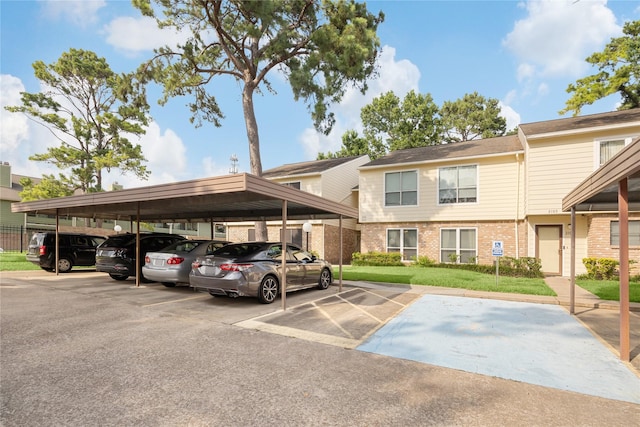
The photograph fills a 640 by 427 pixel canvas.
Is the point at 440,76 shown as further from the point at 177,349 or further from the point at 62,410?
the point at 62,410

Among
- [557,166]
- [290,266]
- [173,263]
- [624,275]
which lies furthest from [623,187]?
[557,166]

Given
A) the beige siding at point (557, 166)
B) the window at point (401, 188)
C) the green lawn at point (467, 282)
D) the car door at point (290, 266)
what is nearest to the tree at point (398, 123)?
the window at point (401, 188)

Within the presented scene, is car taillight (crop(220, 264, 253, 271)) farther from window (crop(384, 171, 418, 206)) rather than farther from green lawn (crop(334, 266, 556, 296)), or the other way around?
window (crop(384, 171, 418, 206))

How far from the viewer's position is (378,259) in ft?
60.5

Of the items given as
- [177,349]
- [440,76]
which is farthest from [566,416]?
[440,76]

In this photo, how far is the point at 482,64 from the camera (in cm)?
1318

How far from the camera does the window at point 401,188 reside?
743 inches

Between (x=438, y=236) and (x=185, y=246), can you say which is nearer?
(x=185, y=246)

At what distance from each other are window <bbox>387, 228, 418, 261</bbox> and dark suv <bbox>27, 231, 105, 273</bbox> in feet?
48.8

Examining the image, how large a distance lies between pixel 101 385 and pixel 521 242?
1721cm

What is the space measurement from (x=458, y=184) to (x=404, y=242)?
4.30 m

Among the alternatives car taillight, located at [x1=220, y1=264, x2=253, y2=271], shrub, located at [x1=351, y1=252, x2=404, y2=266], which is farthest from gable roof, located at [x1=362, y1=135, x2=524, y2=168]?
car taillight, located at [x1=220, y1=264, x2=253, y2=271]

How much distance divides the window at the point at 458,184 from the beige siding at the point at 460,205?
0.23 metres

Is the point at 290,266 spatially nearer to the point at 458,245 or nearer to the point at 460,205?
the point at 458,245
